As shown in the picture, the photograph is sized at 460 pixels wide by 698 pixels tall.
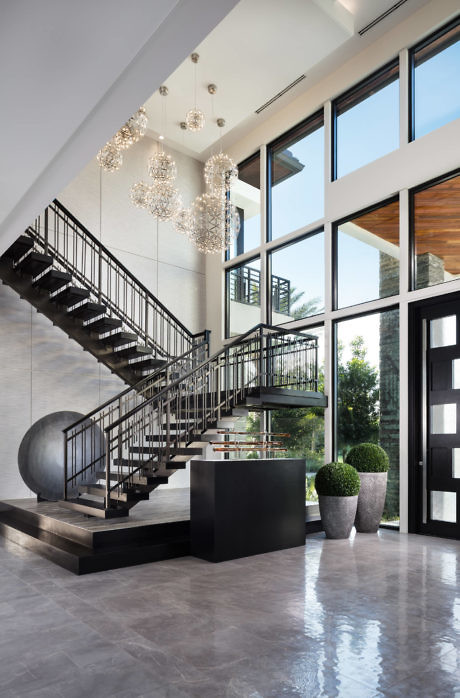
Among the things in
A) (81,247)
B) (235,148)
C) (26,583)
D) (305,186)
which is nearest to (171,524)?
(26,583)

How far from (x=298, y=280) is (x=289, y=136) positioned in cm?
296

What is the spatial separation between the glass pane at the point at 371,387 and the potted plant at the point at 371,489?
0.46 meters

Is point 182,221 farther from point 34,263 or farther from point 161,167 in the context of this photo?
point 34,263

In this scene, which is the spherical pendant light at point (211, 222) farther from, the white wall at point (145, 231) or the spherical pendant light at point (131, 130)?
the white wall at point (145, 231)

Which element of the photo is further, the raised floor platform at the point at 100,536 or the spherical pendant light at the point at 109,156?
the spherical pendant light at the point at 109,156

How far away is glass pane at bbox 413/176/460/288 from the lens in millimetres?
7371

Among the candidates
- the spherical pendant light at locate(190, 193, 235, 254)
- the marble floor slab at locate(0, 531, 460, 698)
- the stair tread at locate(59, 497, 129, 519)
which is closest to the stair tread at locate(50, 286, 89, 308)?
the spherical pendant light at locate(190, 193, 235, 254)

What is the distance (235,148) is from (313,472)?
7.10 metres

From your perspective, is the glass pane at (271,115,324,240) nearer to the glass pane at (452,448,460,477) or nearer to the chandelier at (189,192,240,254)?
the chandelier at (189,192,240,254)

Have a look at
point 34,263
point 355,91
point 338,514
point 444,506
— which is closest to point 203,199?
point 34,263

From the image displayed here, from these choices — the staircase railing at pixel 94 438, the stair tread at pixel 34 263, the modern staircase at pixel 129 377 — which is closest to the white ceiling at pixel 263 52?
the modern staircase at pixel 129 377

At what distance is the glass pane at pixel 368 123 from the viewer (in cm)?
847

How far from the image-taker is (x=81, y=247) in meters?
9.88

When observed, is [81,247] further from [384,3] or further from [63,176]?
[63,176]
